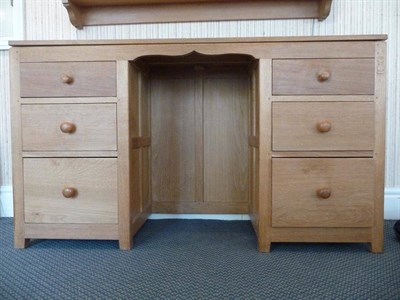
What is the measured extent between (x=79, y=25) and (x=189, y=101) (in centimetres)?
71

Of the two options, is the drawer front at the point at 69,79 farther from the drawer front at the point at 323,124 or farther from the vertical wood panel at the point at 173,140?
the drawer front at the point at 323,124

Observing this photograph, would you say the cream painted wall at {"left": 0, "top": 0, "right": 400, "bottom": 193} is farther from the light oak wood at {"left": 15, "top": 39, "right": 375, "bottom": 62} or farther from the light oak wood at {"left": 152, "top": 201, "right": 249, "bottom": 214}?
Result: the light oak wood at {"left": 152, "top": 201, "right": 249, "bottom": 214}

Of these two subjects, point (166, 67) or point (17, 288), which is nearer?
point (17, 288)

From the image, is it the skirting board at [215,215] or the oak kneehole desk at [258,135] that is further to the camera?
the skirting board at [215,215]

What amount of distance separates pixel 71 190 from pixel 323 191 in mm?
915

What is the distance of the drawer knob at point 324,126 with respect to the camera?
3.37ft

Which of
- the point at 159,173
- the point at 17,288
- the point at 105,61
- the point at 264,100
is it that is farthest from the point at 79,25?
the point at 17,288

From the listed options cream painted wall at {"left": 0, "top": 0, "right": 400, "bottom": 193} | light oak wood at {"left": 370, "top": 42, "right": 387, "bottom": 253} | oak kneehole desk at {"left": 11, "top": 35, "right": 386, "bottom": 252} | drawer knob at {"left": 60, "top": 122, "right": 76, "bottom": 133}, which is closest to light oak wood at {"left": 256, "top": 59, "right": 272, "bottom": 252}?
Answer: oak kneehole desk at {"left": 11, "top": 35, "right": 386, "bottom": 252}

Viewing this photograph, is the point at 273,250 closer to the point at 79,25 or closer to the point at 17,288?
the point at 17,288

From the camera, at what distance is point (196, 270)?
952mm

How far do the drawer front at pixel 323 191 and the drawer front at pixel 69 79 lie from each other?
0.68 meters

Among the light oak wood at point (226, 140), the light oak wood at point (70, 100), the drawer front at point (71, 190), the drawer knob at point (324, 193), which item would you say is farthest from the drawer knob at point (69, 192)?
the drawer knob at point (324, 193)

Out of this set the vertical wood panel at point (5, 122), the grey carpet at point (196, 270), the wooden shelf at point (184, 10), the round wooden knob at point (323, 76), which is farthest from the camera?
the vertical wood panel at point (5, 122)

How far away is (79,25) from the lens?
1538mm
